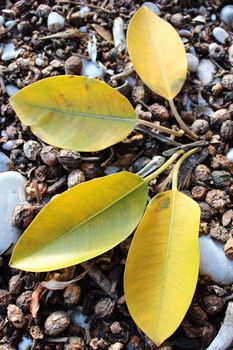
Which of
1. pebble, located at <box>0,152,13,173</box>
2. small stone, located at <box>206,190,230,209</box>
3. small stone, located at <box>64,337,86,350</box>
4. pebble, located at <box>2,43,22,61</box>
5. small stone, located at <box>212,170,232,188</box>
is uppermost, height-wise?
pebble, located at <box>2,43,22,61</box>

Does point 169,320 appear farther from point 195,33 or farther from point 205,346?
point 195,33

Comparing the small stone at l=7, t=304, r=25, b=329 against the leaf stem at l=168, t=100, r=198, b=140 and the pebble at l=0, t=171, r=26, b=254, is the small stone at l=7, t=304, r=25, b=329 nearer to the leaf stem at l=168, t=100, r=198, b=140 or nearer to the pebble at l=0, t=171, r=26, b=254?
→ the pebble at l=0, t=171, r=26, b=254

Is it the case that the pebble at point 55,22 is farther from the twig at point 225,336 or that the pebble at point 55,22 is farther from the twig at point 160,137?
the twig at point 225,336

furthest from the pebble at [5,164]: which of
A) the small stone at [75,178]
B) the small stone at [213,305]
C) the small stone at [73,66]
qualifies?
the small stone at [213,305]

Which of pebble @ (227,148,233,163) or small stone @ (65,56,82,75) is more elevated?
small stone @ (65,56,82,75)

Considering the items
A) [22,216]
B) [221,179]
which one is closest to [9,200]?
[22,216]

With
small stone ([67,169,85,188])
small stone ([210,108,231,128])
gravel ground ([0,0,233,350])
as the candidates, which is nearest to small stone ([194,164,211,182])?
gravel ground ([0,0,233,350])
